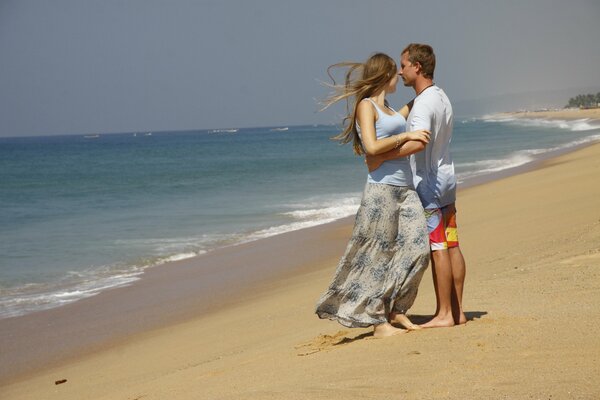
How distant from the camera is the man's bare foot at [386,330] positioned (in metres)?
5.20

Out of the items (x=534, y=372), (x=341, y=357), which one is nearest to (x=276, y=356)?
(x=341, y=357)

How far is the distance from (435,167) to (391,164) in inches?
11.2

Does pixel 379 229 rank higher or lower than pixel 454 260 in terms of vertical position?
higher

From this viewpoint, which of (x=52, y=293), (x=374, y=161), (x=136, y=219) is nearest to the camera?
(x=374, y=161)

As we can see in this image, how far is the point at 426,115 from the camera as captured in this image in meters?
4.98

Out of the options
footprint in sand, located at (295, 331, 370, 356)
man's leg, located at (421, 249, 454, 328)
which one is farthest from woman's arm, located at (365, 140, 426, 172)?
footprint in sand, located at (295, 331, 370, 356)

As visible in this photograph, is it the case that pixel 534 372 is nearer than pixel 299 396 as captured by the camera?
Yes

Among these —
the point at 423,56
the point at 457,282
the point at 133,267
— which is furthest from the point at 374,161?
the point at 133,267

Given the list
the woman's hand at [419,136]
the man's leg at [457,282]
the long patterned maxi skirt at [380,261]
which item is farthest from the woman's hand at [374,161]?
the man's leg at [457,282]

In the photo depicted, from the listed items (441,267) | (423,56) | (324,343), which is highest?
(423,56)

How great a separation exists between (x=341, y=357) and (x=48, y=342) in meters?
4.74

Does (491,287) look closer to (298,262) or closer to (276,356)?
(276,356)

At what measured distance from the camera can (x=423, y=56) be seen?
508cm

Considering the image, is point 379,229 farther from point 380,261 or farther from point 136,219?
point 136,219
